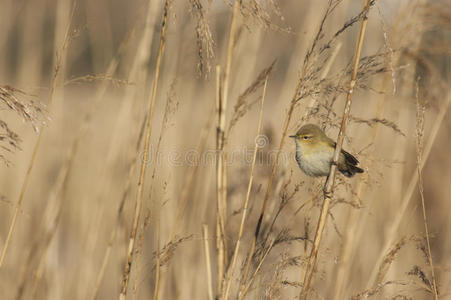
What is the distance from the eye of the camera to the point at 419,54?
1.84 m

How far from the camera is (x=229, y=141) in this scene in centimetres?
181

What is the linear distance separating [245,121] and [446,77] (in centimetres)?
116

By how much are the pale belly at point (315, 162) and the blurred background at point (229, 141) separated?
0.08 metres

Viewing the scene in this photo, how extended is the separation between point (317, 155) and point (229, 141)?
37 cm

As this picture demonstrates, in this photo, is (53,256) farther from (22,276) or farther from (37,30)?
(37,30)

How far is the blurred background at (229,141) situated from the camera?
1.24m

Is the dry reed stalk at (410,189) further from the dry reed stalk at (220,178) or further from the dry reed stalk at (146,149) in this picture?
the dry reed stalk at (146,149)

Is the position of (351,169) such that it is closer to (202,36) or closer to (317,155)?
(317,155)

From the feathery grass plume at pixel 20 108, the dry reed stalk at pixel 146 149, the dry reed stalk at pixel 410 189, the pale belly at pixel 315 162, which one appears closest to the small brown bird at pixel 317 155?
the pale belly at pixel 315 162

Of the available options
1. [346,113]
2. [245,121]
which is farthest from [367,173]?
[245,121]

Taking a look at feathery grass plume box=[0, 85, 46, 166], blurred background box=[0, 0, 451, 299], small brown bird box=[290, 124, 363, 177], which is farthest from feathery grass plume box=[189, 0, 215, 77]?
small brown bird box=[290, 124, 363, 177]

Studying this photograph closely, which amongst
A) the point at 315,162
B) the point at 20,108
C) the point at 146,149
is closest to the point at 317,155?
the point at 315,162

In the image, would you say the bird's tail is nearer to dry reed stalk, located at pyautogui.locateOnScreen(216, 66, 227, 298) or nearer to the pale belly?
the pale belly

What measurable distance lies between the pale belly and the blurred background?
77 mm
